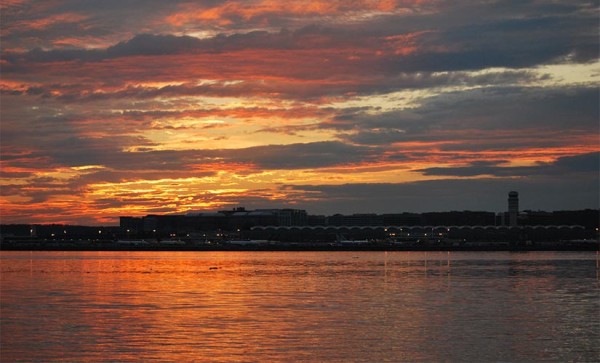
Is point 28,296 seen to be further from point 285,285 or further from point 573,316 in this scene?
point 573,316

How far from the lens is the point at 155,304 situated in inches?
2058

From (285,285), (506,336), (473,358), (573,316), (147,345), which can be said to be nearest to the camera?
(473,358)

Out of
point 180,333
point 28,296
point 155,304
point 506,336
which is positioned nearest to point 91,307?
point 155,304

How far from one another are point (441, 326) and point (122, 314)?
55.1 feet

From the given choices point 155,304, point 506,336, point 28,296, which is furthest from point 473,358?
point 28,296

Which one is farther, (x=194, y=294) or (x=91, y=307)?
(x=194, y=294)

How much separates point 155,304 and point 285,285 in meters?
18.3

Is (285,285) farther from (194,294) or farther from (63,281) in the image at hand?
(63,281)

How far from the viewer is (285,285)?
69.0 metres

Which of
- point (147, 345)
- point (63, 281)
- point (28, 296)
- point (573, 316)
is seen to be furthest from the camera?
point (63, 281)

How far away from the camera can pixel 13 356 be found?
108 ft

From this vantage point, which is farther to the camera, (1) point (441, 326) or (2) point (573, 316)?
(2) point (573, 316)

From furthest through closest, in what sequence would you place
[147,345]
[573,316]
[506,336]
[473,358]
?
[573,316] → [506,336] → [147,345] → [473,358]

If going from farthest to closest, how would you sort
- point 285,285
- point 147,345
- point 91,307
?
point 285,285, point 91,307, point 147,345
